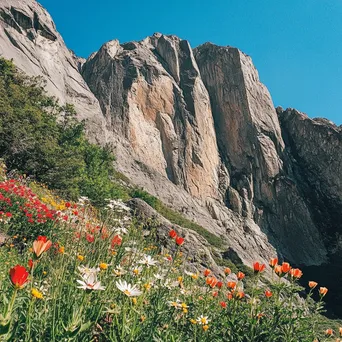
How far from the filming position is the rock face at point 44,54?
4159 centimetres

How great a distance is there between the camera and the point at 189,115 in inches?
2301

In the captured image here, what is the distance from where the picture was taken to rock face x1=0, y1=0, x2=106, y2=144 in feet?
136

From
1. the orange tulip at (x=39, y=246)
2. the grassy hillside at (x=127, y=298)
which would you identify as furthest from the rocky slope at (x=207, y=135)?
the orange tulip at (x=39, y=246)

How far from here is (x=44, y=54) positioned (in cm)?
4675

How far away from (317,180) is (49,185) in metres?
60.2

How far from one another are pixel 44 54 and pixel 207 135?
31.1m

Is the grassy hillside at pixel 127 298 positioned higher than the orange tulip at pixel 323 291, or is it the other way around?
the orange tulip at pixel 323 291

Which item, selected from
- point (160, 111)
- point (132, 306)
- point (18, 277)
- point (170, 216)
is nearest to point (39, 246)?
point (18, 277)

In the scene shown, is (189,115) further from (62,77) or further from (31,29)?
(31,29)

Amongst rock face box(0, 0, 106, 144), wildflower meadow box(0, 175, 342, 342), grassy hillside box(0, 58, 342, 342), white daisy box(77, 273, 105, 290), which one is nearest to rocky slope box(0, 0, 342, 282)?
rock face box(0, 0, 106, 144)

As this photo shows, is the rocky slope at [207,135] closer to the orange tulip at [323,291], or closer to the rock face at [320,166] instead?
the rock face at [320,166]

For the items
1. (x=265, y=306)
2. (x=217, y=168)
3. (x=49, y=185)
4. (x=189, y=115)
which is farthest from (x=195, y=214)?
(x=265, y=306)

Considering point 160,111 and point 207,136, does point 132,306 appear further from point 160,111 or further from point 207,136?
point 207,136

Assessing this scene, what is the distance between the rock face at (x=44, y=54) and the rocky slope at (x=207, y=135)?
193 mm
